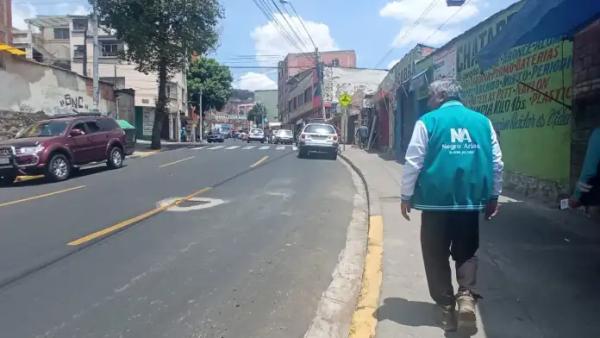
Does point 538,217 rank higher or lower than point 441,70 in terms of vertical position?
lower

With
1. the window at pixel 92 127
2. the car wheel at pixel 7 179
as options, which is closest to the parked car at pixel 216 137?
the window at pixel 92 127

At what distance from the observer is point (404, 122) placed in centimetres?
2259

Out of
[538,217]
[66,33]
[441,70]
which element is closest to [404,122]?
[441,70]

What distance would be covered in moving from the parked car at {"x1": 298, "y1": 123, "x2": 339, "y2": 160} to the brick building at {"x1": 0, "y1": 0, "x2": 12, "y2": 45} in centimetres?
2120

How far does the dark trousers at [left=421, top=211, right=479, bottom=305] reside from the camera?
4027 millimetres

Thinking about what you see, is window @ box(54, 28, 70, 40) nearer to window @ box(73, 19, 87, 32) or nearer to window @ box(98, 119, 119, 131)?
window @ box(73, 19, 87, 32)

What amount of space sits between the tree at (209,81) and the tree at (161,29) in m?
32.9

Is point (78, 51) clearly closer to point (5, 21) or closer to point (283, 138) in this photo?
point (5, 21)

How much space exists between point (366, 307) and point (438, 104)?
5.74 feet

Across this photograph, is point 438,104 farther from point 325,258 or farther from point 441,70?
point 441,70

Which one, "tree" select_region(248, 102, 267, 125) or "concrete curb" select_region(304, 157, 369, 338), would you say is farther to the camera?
"tree" select_region(248, 102, 267, 125)

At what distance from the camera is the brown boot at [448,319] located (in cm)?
405

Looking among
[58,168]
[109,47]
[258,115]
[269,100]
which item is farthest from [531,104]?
[269,100]

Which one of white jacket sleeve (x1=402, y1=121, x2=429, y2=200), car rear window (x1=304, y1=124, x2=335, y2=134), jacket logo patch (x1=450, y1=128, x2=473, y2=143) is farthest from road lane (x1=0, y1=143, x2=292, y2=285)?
car rear window (x1=304, y1=124, x2=335, y2=134)
